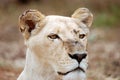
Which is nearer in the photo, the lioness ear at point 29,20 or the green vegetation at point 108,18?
the lioness ear at point 29,20

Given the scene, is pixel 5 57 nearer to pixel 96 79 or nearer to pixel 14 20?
pixel 96 79

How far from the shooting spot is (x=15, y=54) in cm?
1323

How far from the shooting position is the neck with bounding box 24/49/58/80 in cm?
617

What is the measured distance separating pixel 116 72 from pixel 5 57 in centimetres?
250

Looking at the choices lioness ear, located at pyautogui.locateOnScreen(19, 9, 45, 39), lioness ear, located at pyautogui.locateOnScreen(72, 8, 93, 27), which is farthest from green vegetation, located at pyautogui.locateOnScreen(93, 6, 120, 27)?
lioness ear, located at pyautogui.locateOnScreen(19, 9, 45, 39)

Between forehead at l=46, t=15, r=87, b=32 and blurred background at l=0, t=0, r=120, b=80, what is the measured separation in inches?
137

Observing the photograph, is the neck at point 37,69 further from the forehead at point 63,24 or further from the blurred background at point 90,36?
the blurred background at point 90,36

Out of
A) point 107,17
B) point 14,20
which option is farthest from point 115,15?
point 14,20

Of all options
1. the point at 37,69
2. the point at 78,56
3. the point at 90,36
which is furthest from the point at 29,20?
the point at 90,36

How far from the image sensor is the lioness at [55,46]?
233 inches

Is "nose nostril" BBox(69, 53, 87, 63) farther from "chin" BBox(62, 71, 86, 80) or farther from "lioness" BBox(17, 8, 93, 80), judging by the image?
"chin" BBox(62, 71, 86, 80)

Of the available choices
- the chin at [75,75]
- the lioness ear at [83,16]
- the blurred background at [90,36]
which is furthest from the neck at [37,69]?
the blurred background at [90,36]

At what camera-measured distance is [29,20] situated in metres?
6.44

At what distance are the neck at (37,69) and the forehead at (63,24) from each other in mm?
353
